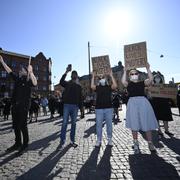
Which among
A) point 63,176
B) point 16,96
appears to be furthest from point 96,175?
point 16,96

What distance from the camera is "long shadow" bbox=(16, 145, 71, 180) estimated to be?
374cm

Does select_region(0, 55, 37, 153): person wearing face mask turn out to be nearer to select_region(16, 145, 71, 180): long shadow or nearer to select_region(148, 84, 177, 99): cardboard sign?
select_region(16, 145, 71, 180): long shadow

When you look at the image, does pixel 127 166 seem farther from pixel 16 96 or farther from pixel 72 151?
pixel 16 96

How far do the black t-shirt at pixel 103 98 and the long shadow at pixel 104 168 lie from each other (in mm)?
1444

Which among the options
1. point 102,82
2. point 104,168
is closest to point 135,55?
point 102,82

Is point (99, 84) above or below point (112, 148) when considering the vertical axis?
above

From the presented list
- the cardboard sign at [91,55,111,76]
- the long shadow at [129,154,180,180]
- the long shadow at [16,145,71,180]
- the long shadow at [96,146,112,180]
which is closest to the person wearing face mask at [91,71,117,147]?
the cardboard sign at [91,55,111,76]

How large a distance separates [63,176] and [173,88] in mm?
4400

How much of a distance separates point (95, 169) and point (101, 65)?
3.56 meters

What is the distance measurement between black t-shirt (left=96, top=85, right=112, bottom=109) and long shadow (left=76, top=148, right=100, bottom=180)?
1580mm

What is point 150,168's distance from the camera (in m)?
4.07

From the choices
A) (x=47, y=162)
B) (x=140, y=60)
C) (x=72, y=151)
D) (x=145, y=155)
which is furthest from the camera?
(x=140, y=60)

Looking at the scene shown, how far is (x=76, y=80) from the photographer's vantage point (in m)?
6.66

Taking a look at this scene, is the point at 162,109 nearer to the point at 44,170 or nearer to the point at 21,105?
the point at 21,105
